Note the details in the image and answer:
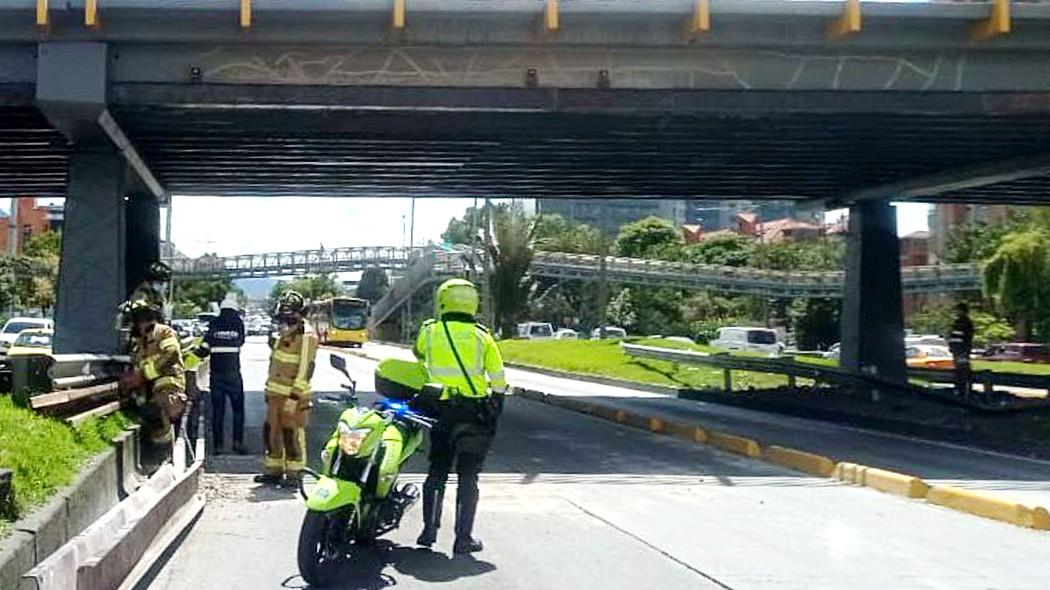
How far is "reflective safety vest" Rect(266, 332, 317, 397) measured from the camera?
38.4ft

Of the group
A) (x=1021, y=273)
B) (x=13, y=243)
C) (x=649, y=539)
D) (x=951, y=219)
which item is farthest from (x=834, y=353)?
(x=13, y=243)

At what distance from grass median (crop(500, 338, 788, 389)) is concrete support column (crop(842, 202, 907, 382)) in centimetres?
459

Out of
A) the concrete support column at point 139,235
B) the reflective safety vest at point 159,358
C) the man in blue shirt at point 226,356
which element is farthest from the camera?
the concrete support column at point 139,235

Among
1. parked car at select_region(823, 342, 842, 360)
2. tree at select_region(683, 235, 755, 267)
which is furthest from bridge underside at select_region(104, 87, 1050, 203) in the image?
tree at select_region(683, 235, 755, 267)

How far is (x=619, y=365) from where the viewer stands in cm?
4325

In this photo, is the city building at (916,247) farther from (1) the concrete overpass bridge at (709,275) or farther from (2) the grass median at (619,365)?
(2) the grass median at (619,365)

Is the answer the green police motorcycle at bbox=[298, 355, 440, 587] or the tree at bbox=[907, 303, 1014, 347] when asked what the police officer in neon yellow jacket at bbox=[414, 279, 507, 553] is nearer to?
the green police motorcycle at bbox=[298, 355, 440, 587]

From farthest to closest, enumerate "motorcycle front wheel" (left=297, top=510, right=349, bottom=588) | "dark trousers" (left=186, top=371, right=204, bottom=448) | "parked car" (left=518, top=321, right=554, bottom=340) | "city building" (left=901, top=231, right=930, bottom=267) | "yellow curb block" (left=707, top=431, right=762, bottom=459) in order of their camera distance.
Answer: "city building" (left=901, top=231, right=930, bottom=267) < "parked car" (left=518, top=321, right=554, bottom=340) < "yellow curb block" (left=707, top=431, right=762, bottom=459) < "dark trousers" (left=186, top=371, right=204, bottom=448) < "motorcycle front wheel" (left=297, top=510, right=349, bottom=588)

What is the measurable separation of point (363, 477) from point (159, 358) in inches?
200

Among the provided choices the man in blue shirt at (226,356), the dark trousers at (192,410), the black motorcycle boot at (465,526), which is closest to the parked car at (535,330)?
the dark trousers at (192,410)

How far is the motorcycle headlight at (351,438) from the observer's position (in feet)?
25.9

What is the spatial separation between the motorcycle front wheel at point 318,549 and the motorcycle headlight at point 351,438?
0.40m

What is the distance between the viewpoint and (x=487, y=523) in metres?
10.7

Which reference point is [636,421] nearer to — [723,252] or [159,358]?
[159,358]
